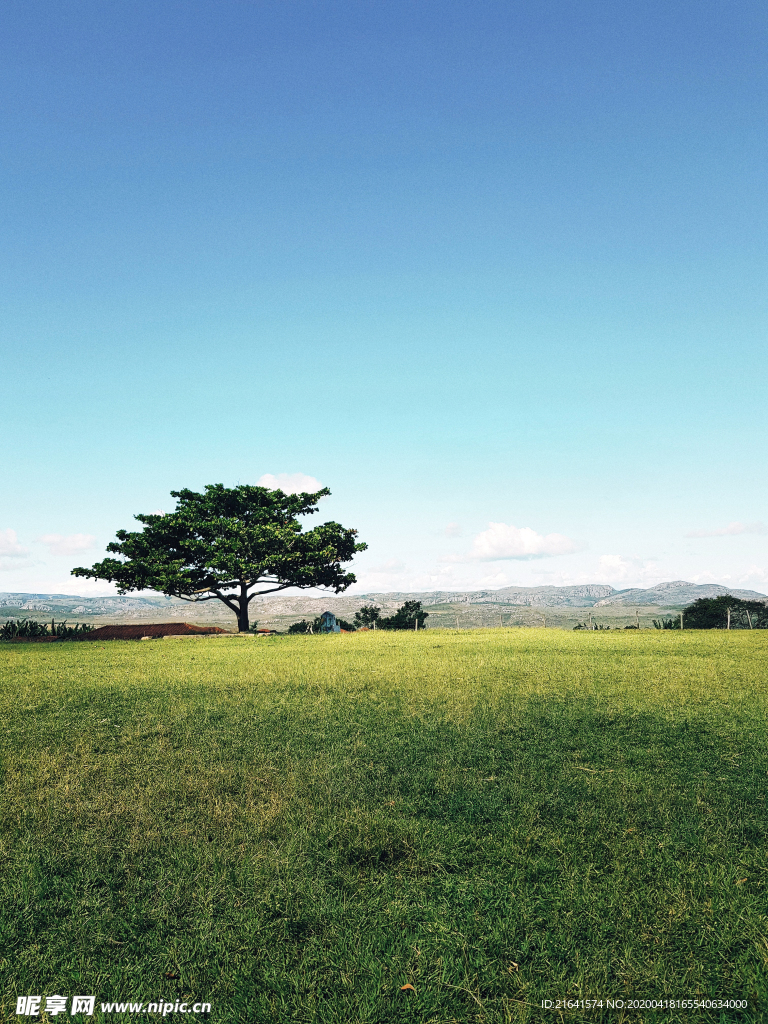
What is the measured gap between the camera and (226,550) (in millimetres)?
37281

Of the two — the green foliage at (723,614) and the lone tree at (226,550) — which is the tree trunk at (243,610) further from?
the green foliage at (723,614)

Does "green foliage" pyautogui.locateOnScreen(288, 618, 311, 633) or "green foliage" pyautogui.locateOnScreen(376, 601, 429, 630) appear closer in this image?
"green foliage" pyautogui.locateOnScreen(288, 618, 311, 633)

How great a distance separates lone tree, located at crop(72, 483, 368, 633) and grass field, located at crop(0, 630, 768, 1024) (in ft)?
91.0

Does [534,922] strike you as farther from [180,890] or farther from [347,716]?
[347,716]

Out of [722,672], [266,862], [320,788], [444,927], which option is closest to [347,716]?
[320,788]

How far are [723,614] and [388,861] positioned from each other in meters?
48.6

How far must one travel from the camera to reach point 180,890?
4234 millimetres

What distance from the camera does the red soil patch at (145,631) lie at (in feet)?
117

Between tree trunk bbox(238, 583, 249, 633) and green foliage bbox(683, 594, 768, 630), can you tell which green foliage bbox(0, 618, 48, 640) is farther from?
green foliage bbox(683, 594, 768, 630)

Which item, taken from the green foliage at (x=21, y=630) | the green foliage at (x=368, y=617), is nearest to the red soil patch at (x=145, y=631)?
the green foliage at (x=21, y=630)

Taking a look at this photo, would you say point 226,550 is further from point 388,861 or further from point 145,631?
point 388,861

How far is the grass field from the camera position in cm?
331

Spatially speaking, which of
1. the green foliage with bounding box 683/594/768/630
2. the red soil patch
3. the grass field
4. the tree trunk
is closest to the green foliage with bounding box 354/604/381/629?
the tree trunk
